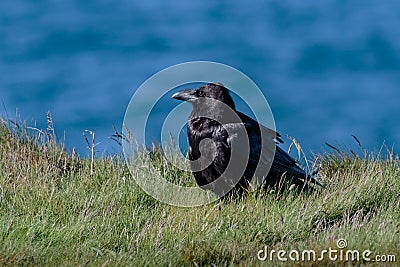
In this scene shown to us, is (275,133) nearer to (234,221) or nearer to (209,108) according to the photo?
(209,108)

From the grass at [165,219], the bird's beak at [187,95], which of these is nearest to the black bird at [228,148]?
the bird's beak at [187,95]

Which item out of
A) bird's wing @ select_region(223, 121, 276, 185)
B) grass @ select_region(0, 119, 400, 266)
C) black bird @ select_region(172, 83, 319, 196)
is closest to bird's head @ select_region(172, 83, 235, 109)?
black bird @ select_region(172, 83, 319, 196)

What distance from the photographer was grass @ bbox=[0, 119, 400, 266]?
265 inches

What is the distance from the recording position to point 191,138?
942 cm

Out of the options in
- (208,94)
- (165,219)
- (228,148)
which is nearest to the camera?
(165,219)

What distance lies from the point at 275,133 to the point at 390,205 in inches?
69.6

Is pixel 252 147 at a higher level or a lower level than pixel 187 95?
lower

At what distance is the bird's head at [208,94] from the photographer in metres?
9.41

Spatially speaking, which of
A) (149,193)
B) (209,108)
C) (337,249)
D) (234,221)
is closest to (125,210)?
(149,193)

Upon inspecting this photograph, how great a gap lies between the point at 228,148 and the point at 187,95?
34.8 inches

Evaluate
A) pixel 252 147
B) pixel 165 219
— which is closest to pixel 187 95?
pixel 252 147

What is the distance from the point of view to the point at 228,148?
9148 millimetres

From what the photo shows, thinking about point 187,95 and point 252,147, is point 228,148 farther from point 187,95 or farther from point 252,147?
point 187,95

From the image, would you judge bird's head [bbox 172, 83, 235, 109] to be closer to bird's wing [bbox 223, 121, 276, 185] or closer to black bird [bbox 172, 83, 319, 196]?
black bird [bbox 172, 83, 319, 196]
